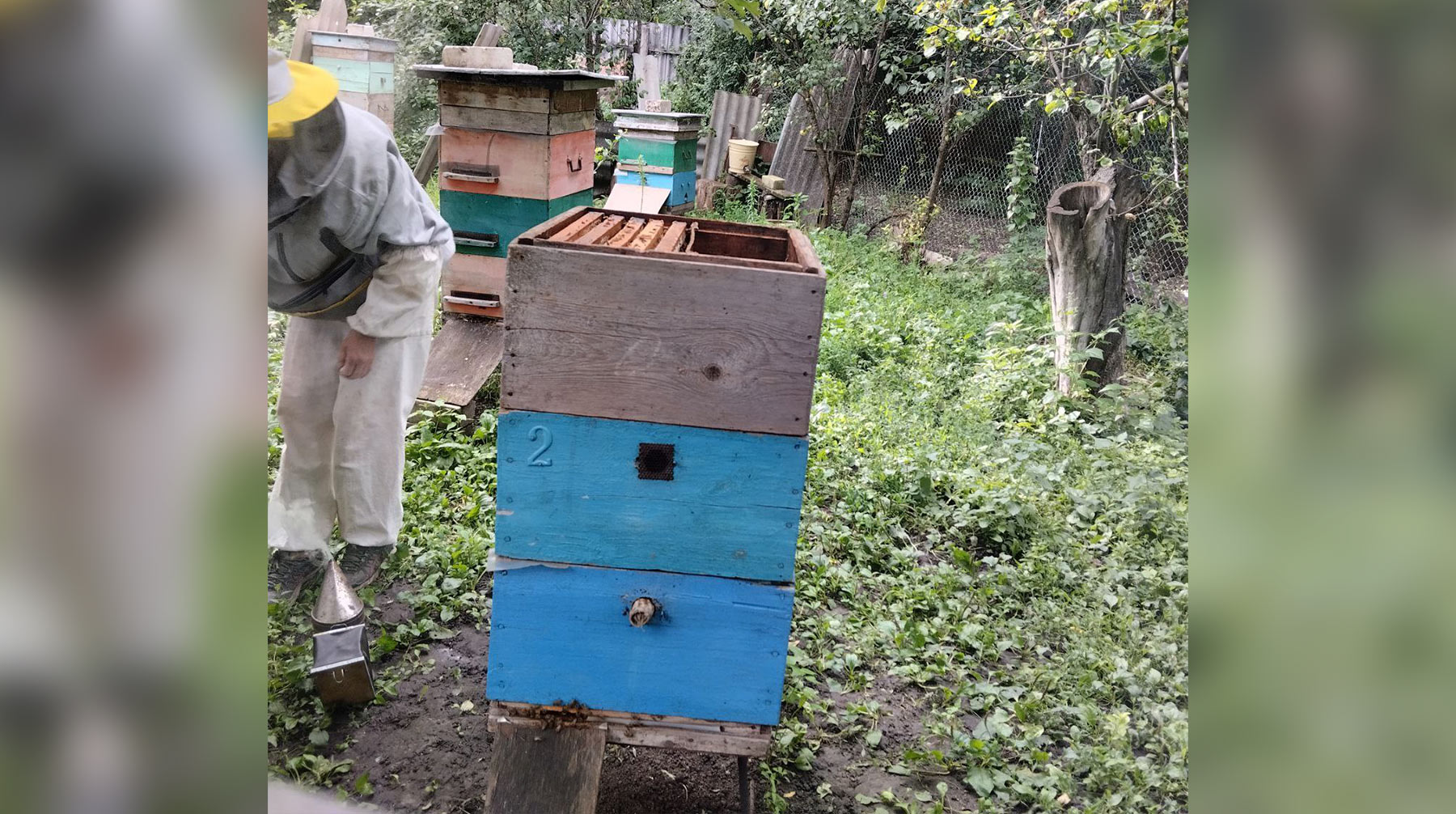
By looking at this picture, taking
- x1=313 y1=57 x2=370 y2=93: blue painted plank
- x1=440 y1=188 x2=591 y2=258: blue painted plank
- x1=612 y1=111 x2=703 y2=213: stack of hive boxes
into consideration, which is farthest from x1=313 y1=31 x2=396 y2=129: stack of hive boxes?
x1=612 y1=111 x2=703 y2=213: stack of hive boxes

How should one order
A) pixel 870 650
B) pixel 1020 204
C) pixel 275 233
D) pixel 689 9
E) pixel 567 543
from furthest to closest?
1. pixel 689 9
2. pixel 1020 204
3. pixel 870 650
4. pixel 275 233
5. pixel 567 543

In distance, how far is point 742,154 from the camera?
413 inches

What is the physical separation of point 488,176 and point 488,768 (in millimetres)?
2728

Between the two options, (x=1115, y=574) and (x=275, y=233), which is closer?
(x=275, y=233)

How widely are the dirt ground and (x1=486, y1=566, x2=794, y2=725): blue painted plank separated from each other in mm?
Result: 489

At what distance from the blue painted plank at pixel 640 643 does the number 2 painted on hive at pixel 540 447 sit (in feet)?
0.72

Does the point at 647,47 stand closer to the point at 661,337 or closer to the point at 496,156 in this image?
the point at 496,156

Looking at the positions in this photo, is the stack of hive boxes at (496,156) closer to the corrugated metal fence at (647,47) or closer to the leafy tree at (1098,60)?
the leafy tree at (1098,60)

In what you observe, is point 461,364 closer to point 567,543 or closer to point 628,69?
point 567,543

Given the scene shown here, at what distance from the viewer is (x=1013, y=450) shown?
442cm

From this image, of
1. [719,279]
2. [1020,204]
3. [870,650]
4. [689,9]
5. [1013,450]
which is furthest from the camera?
[689,9]
